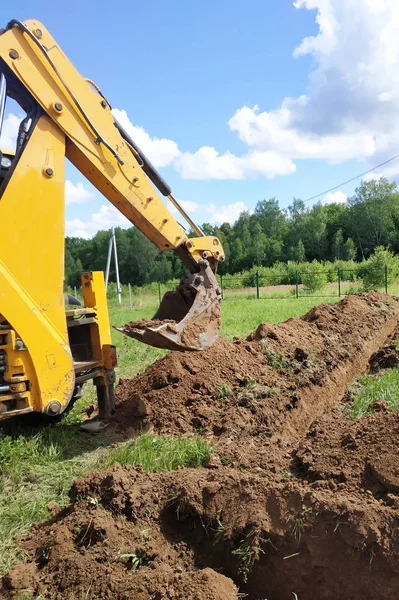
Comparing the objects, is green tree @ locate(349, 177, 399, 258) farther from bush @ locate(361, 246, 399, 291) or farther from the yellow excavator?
the yellow excavator

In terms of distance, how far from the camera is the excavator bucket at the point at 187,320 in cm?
506

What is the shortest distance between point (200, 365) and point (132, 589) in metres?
3.83

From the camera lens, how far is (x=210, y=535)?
10.6 feet

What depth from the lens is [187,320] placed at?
17.7ft

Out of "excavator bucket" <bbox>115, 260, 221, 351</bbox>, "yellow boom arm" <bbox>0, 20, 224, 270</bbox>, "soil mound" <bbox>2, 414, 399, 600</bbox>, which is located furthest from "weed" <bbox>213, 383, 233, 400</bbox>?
"soil mound" <bbox>2, 414, 399, 600</bbox>

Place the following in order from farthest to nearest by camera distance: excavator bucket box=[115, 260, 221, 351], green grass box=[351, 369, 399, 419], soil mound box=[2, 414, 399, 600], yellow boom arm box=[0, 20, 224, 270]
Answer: green grass box=[351, 369, 399, 419], excavator bucket box=[115, 260, 221, 351], yellow boom arm box=[0, 20, 224, 270], soil mound box=[2, 414, 399, 600]

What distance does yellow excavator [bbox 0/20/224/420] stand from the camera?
13.4 ft

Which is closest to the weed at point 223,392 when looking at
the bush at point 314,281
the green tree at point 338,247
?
the bush at point 314,281

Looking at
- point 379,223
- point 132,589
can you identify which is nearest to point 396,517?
point 132,589

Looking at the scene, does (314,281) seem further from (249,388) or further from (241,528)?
(241,528)

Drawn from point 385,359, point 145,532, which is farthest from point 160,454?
point 385,359

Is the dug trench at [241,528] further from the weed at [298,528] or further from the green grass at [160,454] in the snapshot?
the green grass at [160,454]

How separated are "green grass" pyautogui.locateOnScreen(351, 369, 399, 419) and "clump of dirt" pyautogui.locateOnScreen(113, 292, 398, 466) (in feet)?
1.21

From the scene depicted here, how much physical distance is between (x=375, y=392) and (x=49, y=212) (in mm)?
4398
